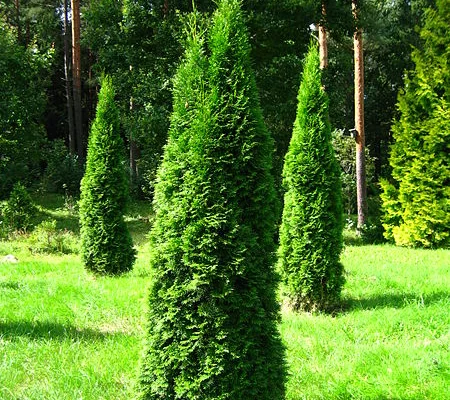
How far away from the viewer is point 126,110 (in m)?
15.8

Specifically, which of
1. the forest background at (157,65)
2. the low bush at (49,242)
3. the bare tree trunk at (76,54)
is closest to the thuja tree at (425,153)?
the forest background at (157,65)

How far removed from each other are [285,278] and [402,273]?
2.94 meters

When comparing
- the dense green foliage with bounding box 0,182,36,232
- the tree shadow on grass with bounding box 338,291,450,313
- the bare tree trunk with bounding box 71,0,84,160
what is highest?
the bare tree trunk with bounding box 71,0,84,160

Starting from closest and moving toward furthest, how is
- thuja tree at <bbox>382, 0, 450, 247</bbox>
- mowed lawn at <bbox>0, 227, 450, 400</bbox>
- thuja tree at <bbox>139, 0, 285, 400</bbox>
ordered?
thuja tree at <bbox>139, 0, 285, 400</bbox>
mowed lawn at <bbox>0, 227, 450, 400</bbox>
thuja tree at <bbox>382, 0, 450, 247</bbox>

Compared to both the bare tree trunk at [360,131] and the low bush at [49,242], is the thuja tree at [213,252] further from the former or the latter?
the bare tree trunk at [360,131]

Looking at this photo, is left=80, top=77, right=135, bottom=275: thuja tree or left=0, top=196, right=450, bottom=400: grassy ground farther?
left=80, top=77, right=135, bottom=275: thuja tree

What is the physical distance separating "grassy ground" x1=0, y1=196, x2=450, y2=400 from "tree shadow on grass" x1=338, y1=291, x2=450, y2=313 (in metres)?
0.02

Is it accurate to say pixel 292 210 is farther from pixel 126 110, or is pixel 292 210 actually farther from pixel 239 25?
pixel 126 110

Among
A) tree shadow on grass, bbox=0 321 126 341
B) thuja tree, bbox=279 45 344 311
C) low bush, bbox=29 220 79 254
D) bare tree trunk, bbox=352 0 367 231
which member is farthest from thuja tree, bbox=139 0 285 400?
bare tree trunk, bbox=352 0 367 231

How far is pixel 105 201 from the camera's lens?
874cm

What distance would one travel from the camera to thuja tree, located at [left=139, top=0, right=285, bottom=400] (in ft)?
9.39

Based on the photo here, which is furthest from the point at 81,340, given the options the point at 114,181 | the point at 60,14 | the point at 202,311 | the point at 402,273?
the point at 60,14

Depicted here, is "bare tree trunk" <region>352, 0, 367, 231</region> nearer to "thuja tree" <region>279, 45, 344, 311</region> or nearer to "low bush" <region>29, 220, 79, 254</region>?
"thuja tree" <region>279, 45, 344, 311</region>

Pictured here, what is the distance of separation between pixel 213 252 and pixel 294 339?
2570 millimetres
